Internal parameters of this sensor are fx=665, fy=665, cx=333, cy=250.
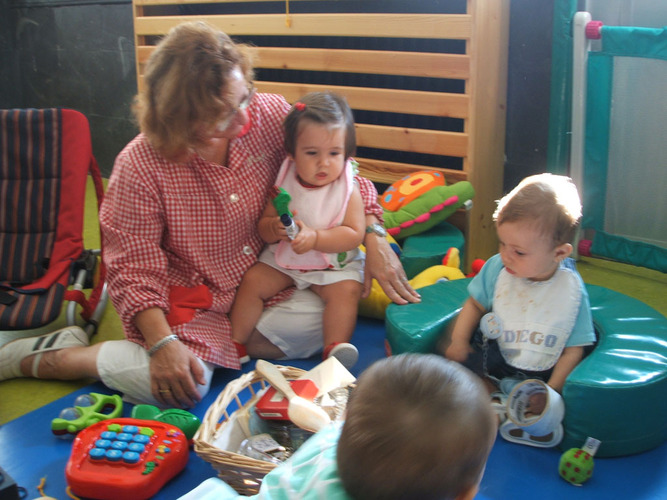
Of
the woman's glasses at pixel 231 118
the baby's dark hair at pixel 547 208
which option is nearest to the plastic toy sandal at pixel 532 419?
the baby's dark hair at pixel 547 208

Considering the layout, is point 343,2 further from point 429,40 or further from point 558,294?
point 558,294

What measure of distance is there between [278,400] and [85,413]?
634 mm

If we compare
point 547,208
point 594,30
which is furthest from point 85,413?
point 594,30

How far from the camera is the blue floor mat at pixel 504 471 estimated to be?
1627 mm

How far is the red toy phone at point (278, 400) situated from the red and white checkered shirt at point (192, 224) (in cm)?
40

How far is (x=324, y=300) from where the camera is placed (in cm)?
230

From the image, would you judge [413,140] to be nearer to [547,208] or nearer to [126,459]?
[547,208]

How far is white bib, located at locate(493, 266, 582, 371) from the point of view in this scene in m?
1.80

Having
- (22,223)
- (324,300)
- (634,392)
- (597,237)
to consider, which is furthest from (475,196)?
(22,223)

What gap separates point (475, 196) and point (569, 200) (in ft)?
3.71

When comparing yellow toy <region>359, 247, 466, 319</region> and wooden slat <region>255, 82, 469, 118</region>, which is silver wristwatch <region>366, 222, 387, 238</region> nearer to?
yellow toy <region>359, 247, 466, 319</region>

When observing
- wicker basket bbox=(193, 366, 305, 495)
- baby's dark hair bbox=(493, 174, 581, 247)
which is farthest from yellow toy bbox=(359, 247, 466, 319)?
wicker basket bbox=(193, 366, 305, 495)

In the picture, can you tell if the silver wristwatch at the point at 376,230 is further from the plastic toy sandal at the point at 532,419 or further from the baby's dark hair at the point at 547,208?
the plastic toy sandal at the point at 532,419

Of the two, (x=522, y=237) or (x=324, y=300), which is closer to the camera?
(x=522, y=237)
